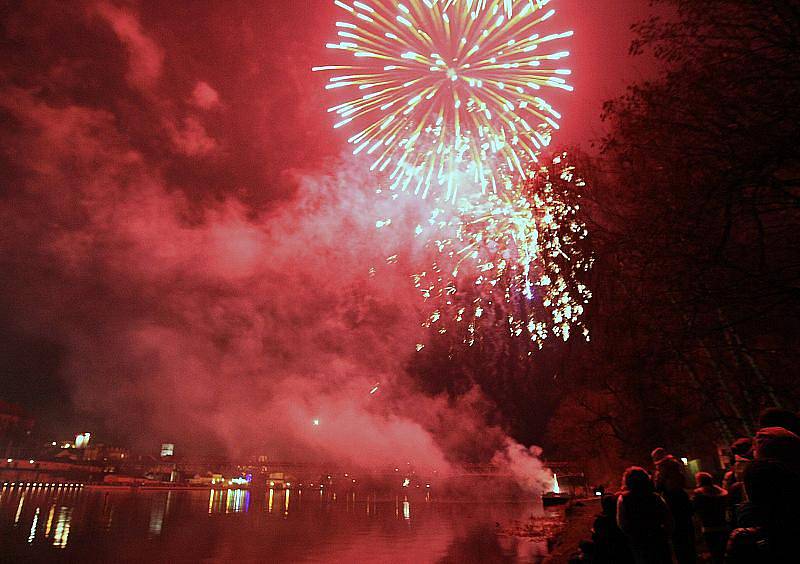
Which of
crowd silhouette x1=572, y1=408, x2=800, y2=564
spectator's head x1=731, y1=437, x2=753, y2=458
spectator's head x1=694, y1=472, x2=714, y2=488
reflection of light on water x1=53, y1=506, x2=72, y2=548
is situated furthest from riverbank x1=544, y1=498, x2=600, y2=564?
reflection of light on water x1=53, y1=506, x2=72, y2=548

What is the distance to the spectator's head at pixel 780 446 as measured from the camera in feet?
13.1

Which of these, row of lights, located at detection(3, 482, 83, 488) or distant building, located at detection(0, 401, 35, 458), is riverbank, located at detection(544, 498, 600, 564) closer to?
row of lights, located at detection(3, 482, 83, 488)

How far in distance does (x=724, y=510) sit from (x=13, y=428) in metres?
209

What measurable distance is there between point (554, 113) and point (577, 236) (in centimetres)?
410

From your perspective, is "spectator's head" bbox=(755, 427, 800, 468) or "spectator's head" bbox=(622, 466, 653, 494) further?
"spectator's head" bbox=(622, 466, 653, 494)

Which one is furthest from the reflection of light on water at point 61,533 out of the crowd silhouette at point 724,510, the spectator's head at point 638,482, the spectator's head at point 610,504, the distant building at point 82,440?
the distant building at point 82,440

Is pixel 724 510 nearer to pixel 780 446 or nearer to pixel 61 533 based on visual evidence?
pixel 780 446

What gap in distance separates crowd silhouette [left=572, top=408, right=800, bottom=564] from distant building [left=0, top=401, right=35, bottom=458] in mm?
186974

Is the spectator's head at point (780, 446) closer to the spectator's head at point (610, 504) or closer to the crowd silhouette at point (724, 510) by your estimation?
the crowd silhouette at point (724, 510)

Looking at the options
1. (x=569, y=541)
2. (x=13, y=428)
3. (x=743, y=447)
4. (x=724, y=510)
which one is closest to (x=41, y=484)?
(x=13, y=428)

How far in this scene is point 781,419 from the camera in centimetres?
523

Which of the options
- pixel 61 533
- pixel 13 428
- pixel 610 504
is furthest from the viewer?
pixel 13 428

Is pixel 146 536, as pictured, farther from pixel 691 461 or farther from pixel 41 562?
pixel 691 461

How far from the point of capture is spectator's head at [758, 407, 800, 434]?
5168mm
